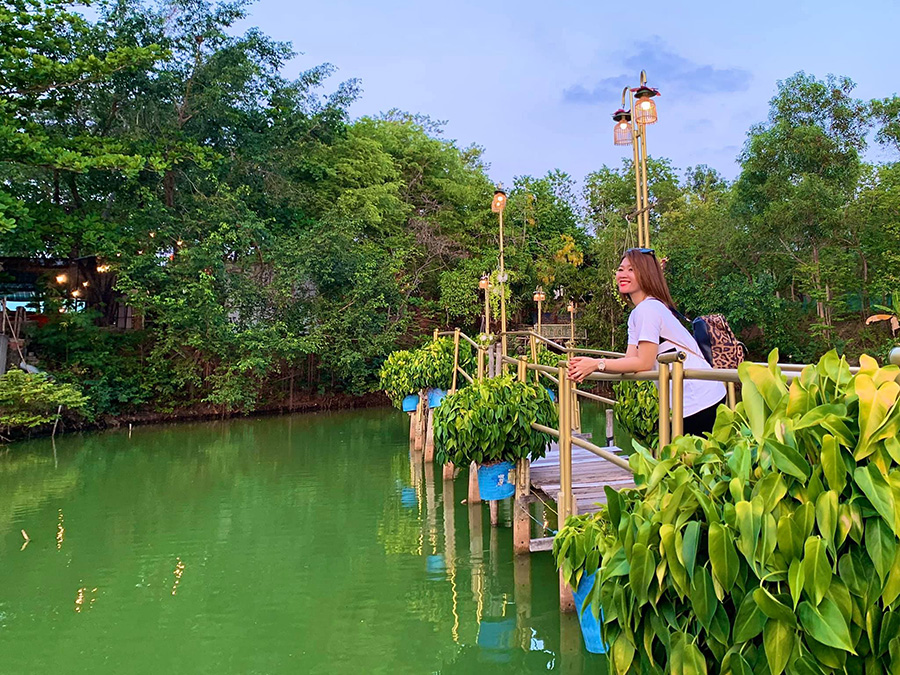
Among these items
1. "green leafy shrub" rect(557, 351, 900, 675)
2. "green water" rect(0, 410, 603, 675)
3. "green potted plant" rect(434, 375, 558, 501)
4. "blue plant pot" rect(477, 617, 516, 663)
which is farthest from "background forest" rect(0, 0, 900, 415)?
"green leafy shrub" rect(557, 351, 900, 675)

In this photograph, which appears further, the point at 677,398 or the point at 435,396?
the point at 435,396

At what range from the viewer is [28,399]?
9.44 m

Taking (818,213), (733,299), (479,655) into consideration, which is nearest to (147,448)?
(479,655)

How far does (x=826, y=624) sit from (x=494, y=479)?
3.44m

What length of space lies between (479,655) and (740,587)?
8.54ft

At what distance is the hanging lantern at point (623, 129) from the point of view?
5.65 meters

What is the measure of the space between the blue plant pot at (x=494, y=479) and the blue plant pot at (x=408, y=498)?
2188 mm

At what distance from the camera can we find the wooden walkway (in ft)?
13.4

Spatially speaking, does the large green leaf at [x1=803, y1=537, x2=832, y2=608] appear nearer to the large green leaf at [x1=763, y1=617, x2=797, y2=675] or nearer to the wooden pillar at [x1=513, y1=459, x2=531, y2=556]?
the large green leaf at [x1=763, y1=617, x2=797, y2=675]

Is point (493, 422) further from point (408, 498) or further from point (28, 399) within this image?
point (28, 399)

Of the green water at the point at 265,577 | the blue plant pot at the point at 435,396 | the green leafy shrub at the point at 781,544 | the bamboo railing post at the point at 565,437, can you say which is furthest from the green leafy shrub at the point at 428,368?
the green leafy shrub at the point at 781,544

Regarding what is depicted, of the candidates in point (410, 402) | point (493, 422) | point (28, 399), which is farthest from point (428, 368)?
point (28, 399)

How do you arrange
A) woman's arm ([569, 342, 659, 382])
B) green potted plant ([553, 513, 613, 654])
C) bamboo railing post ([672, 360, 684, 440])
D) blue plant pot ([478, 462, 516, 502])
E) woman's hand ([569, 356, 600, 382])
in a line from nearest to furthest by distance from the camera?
green potted plant ([553, 513, 613, 654]), bamboo railing post ([672, 360, 684, 440]), woman's arm ([569, 342, 659, 382]), woman's hand ([569, 356, 600, 382]), blue plant pot ([478, 462, 516, 502])

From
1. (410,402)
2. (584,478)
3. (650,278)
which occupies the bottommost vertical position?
(584,478)
